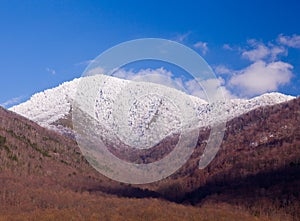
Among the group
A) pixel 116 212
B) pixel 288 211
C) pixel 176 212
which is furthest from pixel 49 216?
pixel 288 211

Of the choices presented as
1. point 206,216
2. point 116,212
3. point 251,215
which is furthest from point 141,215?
point 251,215

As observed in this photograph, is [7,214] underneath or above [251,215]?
underneath

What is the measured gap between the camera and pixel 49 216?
17000 centimetres

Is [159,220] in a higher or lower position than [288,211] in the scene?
lower

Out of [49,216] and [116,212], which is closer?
[49,216]

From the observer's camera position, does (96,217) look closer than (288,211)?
Yes

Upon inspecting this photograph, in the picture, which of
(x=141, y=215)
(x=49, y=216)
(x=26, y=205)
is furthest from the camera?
(x=26, y=205)

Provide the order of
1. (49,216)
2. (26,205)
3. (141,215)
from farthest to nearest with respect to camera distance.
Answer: (26,205)
(141,215)
(49,216)

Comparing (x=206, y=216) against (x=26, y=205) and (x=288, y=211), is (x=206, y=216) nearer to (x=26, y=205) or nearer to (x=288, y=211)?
(x=288, y=211)

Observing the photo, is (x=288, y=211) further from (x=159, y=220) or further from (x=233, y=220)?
(x=159, y=220)

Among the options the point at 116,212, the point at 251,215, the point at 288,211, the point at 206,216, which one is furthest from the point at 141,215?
the point at 288,211

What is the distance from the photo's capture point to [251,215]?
19575 cm

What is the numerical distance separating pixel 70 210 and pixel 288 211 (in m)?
79.8

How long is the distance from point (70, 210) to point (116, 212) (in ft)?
53.0
